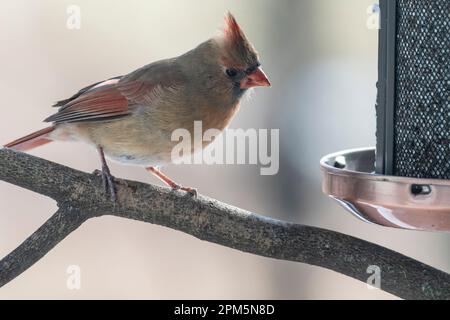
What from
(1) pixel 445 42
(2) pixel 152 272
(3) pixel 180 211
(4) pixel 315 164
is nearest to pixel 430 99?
(1) pixel 445 42

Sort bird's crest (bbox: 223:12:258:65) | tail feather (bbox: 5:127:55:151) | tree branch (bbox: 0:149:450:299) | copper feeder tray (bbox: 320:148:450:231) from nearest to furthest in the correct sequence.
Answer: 1. copper feeder tray (bbox: 320:148:450:231)
2. tree branch (bbox: 0:149:450:299)
3. bird's crest (bbox: 223:12:258:65)
4. tail feather (bbox: 5:127:55:151)

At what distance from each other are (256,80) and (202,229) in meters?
0.90

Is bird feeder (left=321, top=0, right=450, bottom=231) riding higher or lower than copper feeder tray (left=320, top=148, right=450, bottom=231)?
higher

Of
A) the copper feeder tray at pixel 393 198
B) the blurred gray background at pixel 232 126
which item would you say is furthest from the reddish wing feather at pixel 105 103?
the blurred gray background at pixel 232 126

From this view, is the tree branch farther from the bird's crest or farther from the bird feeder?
the bird's crest

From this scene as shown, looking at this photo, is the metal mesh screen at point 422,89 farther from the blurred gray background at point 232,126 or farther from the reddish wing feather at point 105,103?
the blurred gray background at point 232,126

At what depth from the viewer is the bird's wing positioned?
386 centimetres

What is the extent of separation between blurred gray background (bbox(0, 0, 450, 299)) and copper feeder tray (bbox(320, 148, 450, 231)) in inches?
138

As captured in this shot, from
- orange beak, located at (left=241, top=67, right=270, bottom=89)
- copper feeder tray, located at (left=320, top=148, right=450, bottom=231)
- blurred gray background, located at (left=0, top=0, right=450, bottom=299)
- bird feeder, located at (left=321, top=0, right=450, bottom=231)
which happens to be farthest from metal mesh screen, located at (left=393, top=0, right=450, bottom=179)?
blurred gray background, located at (left=0, top=0, right=450, bottom=299)

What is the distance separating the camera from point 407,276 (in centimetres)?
297

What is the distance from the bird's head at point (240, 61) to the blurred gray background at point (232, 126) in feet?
8.07

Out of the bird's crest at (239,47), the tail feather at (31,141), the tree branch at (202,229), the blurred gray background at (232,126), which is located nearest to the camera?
the tree branch at (202,229)

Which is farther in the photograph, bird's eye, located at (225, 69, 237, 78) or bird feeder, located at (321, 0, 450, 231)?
bird's eye, located at (225, 69, 237, 78)

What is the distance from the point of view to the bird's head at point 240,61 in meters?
3.72
